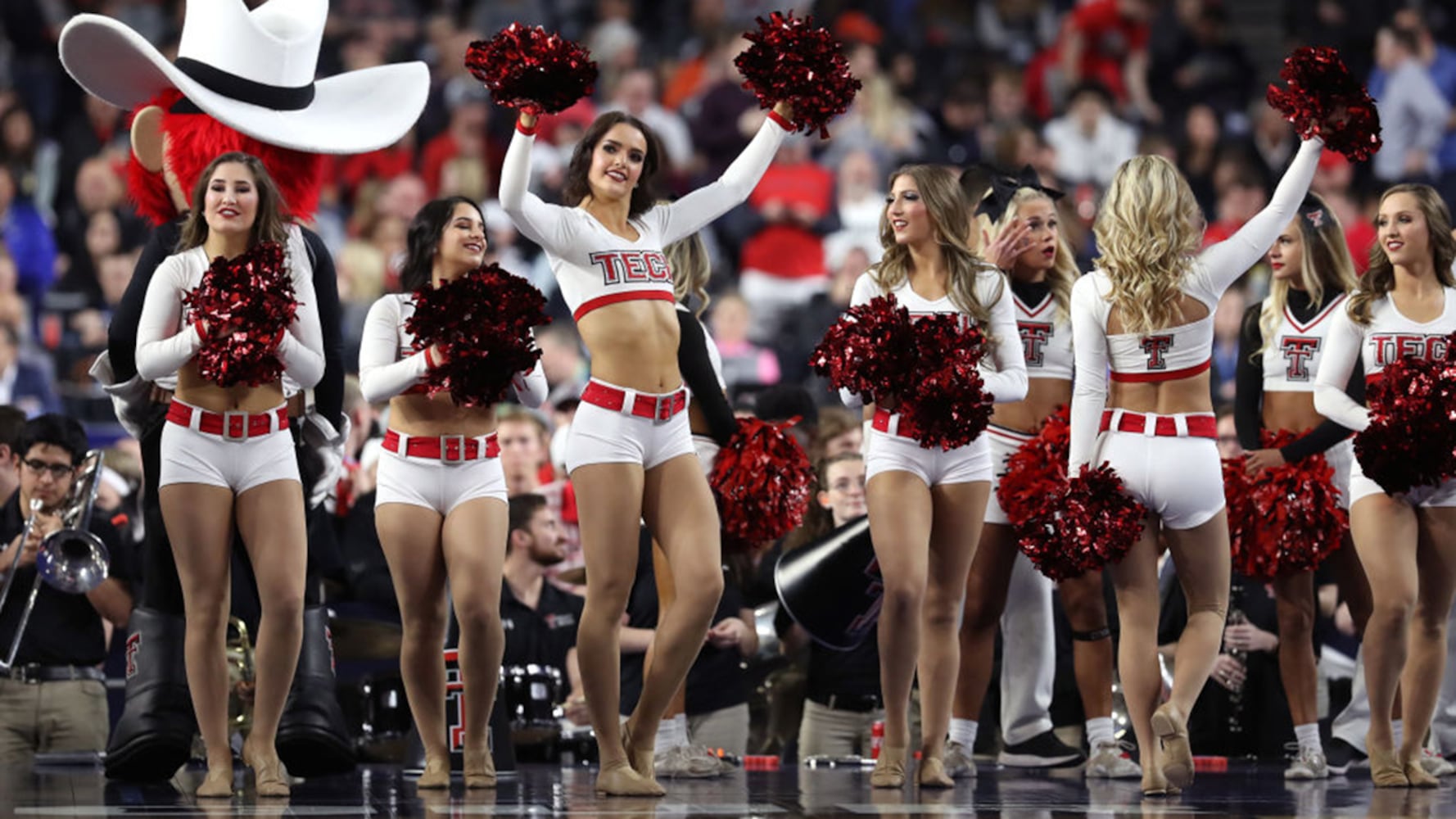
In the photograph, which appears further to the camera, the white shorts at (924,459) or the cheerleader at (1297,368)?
the cheerleader at (1297,368)

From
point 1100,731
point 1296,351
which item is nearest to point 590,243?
point 1100,731

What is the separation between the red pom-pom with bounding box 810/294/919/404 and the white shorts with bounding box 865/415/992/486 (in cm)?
16

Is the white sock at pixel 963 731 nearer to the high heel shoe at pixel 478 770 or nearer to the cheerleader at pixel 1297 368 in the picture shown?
the cheerleader at pixel 1297 368

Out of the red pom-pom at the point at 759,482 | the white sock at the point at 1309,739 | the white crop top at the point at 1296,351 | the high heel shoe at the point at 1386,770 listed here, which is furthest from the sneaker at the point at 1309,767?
the red pom-pom at the point at 759,482

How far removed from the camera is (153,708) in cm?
680

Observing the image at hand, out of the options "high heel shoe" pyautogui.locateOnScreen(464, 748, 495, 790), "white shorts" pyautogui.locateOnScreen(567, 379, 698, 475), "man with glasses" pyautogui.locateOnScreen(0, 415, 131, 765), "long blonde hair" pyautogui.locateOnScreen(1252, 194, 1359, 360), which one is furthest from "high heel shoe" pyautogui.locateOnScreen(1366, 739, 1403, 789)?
"man with glasses" pyautogui.locateOnScreen(0, 415, 131, 765)

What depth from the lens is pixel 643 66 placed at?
1678 centimetres

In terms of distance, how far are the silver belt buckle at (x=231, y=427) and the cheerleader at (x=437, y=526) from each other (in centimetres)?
39

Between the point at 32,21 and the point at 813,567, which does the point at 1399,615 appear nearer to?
the point at 813,567

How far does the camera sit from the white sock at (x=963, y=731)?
25.0 ft

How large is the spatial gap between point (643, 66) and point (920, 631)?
34.0 feet

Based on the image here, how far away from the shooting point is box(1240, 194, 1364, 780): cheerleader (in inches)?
305

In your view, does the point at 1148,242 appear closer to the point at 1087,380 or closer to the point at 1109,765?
the point at 1087,380

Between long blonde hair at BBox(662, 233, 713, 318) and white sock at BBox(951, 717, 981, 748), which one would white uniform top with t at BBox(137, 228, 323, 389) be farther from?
white sock at BBox(951, 717, 981, 748)
